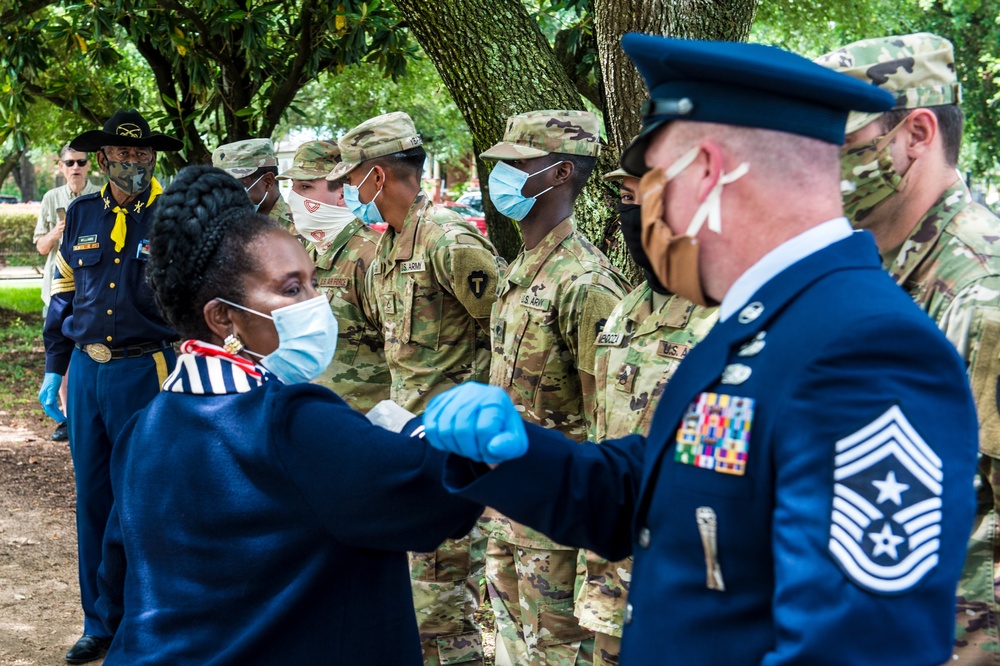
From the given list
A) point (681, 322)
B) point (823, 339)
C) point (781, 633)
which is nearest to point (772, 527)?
point (781, 633)

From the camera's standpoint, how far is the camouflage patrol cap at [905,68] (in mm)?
2270

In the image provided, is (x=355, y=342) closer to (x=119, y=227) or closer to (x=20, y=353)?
(x=119, y=227)

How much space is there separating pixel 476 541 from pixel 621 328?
1.65 metres

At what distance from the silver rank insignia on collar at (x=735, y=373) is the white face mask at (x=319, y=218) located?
4.74 m

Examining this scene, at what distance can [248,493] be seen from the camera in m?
2.01

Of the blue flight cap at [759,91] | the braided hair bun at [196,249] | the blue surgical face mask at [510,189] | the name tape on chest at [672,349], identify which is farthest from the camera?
the blue surgical face mask at [510,189]

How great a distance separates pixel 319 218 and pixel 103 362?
160 cm

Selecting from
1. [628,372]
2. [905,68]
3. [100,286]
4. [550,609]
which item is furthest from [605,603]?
[100,286]

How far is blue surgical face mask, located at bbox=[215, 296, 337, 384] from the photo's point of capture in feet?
7.73

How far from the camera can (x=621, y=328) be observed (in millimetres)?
3365

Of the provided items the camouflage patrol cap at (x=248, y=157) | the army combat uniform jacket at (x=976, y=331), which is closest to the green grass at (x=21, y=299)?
the camouflage patrol cap at (x=248, y=157)

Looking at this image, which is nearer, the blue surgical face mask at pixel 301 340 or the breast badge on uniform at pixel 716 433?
the breast badge on uniform at pixel 716 433

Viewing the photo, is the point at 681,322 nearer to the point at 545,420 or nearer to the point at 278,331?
the point at 545,420

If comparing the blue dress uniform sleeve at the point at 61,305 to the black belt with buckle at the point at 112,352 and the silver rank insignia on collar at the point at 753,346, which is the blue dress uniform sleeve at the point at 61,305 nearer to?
the black belt with buckle at the point at 112,352
